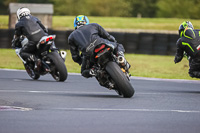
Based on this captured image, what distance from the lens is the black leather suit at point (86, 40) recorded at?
416 inches

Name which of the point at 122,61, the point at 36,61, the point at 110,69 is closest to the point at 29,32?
the point at 36,61

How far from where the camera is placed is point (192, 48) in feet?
40.4

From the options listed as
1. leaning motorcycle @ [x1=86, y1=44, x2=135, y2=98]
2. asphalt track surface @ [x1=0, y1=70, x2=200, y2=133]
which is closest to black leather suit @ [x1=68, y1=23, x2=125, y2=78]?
leaning motorcycle @ [x1=86, y1=44, x2=135, y2=98]

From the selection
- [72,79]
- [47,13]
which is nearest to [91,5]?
[47,13]

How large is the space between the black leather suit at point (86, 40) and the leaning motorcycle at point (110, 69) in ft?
0.48

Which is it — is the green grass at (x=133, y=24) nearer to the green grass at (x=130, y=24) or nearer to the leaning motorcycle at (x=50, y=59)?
the green grass at (x=130, y=24)

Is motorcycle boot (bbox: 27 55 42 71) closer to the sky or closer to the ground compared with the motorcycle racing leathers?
closer to the ground

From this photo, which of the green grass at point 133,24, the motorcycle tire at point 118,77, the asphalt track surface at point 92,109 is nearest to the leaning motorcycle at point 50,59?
the asphalt track surface at point 92,109

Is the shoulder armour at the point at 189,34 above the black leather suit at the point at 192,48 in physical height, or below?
above

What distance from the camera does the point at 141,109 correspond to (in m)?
8.94

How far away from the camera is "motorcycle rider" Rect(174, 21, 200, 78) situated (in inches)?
481

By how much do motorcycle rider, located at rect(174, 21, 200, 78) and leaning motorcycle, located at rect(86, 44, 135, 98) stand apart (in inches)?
88.7

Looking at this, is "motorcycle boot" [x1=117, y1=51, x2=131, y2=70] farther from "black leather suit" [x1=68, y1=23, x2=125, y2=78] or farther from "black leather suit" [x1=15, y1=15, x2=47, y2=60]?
"black leather suit" [x1=15, y1=15, x2=47, y2=60]

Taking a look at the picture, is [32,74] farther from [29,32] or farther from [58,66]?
[58,66]
